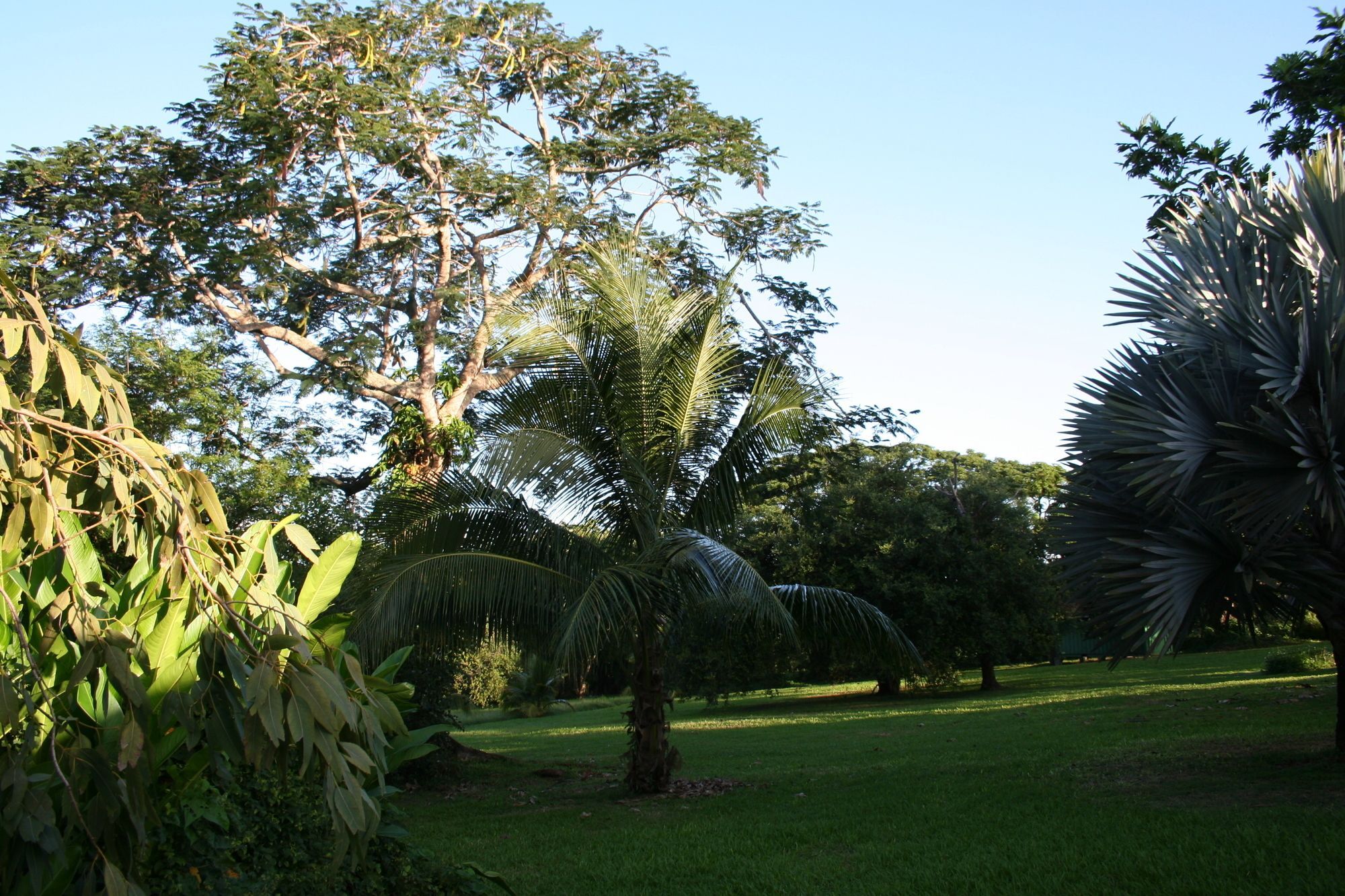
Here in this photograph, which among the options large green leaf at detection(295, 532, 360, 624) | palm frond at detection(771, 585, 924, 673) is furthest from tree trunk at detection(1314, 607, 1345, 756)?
large green leaf at detection(295, 532, 360, 624)

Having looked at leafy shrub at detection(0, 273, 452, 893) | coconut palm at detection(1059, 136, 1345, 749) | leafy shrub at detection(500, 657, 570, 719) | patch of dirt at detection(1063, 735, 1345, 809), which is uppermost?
coconut palm at detection(1059, 136, 1345, 749)

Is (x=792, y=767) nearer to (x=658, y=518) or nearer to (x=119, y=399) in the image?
(x=658, y=518)

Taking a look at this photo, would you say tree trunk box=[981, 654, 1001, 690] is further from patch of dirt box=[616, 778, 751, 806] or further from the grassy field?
patch of dirt box=[616, 778, 751, 806]

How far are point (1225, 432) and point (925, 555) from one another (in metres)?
18.5

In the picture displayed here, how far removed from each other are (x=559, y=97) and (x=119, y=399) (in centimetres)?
1604

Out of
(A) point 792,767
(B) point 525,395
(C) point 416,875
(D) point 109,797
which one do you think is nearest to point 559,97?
(B) point 525,395

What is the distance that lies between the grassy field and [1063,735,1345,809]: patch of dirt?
4 cm

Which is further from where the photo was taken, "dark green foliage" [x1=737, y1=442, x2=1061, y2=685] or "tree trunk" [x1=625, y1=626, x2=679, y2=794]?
"dark green foliage" [x1=737, y1=442, x2=1061, y2=685]

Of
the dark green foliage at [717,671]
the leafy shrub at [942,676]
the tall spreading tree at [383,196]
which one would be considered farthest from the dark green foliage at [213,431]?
the leafy shrub at [942,676]

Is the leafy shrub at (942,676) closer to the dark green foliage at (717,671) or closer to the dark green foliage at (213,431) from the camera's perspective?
the dark green foliage at (717,671)

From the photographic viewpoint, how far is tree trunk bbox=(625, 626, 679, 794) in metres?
11.5

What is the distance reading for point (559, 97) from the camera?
734 inches

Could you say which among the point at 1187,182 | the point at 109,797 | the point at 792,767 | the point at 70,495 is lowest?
the point at 792,767

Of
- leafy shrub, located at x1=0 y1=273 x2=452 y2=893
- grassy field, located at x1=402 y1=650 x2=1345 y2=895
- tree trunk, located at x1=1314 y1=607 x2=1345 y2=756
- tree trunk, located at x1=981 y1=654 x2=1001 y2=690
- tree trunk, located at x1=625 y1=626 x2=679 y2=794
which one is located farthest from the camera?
tree trunk, located at x1=981 y1=654 x2=1001 y2=690
